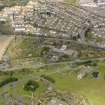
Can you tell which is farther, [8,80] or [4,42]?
[4,42]

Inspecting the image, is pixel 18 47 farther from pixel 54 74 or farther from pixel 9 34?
pixel 54 74

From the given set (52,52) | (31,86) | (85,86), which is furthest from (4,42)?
(85,86)

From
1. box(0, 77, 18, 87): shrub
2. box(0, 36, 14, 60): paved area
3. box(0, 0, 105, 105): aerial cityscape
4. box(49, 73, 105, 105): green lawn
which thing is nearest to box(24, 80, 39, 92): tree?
box(0, 0, 105, 105): aerial cityscape

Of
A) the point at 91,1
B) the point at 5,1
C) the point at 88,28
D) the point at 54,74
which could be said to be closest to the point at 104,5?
the point at 91,1

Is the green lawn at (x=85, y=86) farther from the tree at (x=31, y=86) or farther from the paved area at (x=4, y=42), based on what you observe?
the paved area at (x=4, y=42)

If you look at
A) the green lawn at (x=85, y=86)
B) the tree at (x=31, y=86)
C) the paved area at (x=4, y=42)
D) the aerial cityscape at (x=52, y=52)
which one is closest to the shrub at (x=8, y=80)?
the aerial cityscape at (x=52, y=52)

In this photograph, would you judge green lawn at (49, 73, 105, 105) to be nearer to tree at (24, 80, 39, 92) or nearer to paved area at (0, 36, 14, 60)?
tree at (24, 80, 39, 92)

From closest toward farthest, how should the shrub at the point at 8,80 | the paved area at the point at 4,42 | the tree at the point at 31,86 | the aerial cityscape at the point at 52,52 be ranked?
the aerial cityscape at the point at 52,52 < the tree at the point at 31,86 < the shrub at the point at 8,80 < the paved area at the point at 4,42

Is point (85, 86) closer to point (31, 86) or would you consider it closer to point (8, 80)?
point (31, 86)
